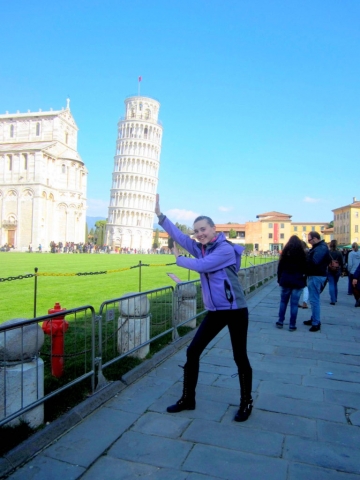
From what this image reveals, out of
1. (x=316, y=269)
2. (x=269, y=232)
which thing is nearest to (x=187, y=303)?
(x=316, y=269)

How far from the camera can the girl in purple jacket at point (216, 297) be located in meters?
3.59

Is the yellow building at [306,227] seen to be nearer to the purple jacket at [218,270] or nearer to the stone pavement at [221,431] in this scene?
the stone pavement at [221,431]

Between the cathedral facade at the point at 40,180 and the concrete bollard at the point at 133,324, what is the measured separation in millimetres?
64130

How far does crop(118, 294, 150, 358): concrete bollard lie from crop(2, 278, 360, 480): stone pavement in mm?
453

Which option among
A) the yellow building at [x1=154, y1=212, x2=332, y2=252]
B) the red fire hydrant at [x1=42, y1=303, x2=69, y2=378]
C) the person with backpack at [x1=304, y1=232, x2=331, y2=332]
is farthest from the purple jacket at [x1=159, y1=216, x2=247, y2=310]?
the yellow building at [x1=154, y1=212, x2=332, y2=252]

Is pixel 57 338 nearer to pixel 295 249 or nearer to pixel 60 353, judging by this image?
pixel 60 353

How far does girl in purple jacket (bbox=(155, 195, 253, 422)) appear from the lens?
11.8ft

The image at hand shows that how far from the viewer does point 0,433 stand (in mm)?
3242

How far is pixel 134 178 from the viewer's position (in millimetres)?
→ 100625

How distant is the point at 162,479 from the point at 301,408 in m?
1.86

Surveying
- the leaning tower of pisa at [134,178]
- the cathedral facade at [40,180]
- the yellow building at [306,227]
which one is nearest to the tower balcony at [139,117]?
the leaning tower of pisa at [134,178]

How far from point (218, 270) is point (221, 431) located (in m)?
1.38

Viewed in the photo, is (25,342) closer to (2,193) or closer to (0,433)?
(0,433)

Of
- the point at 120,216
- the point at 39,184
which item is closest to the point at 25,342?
the point at 39,184
